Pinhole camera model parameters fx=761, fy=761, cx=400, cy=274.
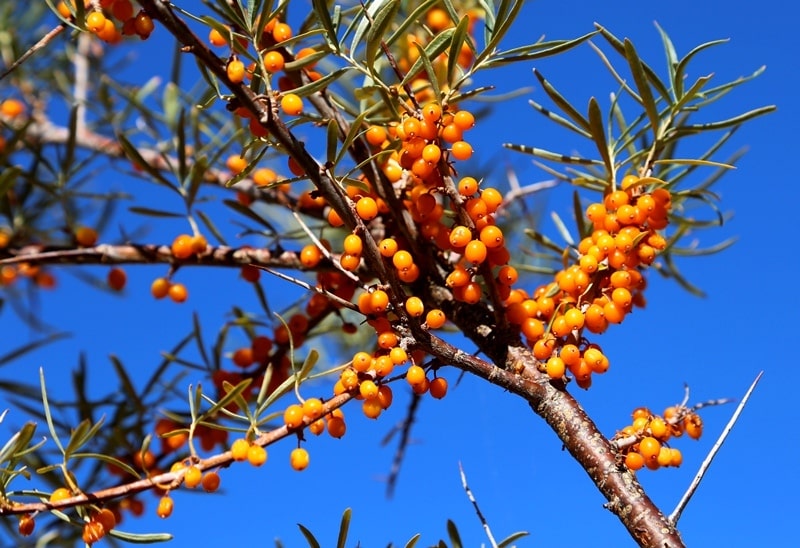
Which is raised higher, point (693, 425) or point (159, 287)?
point (159, 287)

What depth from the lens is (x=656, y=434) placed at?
0.79 m

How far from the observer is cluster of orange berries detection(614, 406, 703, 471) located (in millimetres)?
773

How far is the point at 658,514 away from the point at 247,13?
0.60 meters

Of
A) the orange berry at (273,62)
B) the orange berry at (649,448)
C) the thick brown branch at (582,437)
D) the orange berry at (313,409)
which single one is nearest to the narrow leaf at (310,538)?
the orange berry at (313,409)

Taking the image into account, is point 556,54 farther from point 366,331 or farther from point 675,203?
point 366,331

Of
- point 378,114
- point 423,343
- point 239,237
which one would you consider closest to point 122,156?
point 239,237

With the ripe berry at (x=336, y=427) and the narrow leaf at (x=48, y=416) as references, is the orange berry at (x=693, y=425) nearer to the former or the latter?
the ripe berry at (x=336, y=427)

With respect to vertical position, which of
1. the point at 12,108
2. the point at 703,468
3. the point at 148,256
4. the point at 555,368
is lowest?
the point at 703,468

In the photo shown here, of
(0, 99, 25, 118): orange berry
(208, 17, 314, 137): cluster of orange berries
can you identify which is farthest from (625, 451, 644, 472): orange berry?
(0, 99, 25, 118): orange berry

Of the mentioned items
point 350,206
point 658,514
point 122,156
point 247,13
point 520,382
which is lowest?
point 658,514

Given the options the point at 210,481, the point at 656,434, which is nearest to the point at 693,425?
the point at 656,434

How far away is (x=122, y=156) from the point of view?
1472 millimetres

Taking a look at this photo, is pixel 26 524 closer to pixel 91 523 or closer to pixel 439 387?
pixel 91 523

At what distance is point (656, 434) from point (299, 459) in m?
0.37
